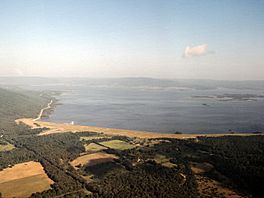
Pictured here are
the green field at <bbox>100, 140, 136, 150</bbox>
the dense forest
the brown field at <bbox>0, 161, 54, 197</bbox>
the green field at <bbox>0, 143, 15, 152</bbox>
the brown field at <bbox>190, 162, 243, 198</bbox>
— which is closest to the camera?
the brown field at <bbox>190, 162, 243, 198</bbox>

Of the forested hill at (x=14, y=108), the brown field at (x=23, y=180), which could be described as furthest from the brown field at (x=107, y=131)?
the brown field at (x=23, y=180)

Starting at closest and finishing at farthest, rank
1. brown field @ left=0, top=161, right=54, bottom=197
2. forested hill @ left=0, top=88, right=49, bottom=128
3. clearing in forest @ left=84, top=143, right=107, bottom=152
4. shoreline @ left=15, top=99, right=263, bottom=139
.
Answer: brown field @ left=0, top=161, right=54, bottom=197 → clearing in forest @ left=84, top=143, right=107, bottom=152 → shoreline @ left=15, top=99, right=263, bottom=139 → forested hill @ left=0, top=88, right=49, bottom=128

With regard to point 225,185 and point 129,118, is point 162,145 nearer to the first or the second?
point 225,185

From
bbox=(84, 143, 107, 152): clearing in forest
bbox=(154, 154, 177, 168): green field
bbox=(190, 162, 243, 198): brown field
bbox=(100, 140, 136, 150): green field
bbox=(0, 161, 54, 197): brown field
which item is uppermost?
bbox=(190, 162, 243, 198): brown field

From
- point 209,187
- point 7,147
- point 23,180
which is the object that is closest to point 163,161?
point 209,187

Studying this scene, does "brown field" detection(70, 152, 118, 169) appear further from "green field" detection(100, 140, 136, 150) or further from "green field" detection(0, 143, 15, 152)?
"green field" detection(0, 143, 15, 152)

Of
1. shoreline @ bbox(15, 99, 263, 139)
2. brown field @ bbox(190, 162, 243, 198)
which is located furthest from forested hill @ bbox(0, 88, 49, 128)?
brown field @ bbox(190, 162, 243, 198)
